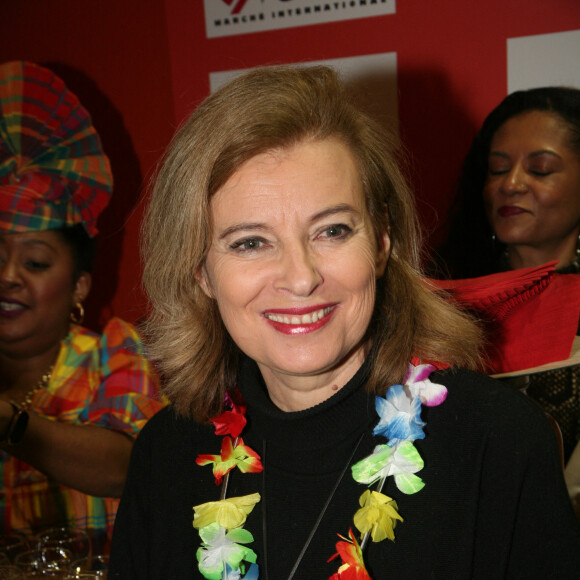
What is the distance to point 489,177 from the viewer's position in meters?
2.22

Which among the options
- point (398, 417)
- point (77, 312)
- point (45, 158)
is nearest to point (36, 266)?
point (77, 312)

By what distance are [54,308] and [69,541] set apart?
0.89 meters

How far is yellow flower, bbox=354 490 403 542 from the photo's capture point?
3.89ft

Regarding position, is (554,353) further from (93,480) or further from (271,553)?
(93,480)

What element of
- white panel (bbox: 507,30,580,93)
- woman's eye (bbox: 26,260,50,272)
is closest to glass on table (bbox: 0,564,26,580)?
woman's eye (bbox: 26,260,50,272)

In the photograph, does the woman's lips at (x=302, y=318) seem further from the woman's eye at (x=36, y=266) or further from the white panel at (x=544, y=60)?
the white panel at (x=544, y=60)

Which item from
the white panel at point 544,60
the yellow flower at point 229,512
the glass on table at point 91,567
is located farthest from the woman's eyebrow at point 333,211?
the white panel at point 544,60

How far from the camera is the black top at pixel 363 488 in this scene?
1.14m

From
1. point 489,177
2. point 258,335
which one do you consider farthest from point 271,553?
point 489,177

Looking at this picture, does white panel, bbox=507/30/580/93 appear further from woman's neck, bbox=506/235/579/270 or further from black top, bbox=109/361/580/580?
black top, bbox=109/361/580/580

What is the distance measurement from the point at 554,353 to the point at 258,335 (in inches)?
24.2

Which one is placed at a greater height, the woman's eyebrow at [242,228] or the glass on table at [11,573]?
the woman's eyebrow at [242,228]

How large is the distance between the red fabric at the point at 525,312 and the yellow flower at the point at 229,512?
→ 22.7 inches

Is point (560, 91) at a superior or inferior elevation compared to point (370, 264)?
superior
